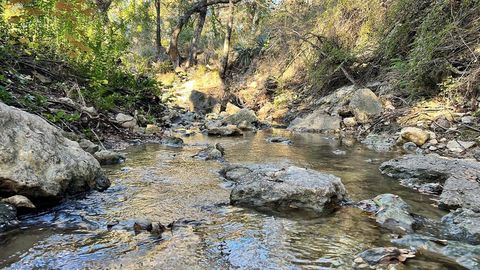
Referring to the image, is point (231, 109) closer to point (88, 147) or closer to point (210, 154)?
point (210, 154)

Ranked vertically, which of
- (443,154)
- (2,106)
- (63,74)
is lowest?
(443,154)

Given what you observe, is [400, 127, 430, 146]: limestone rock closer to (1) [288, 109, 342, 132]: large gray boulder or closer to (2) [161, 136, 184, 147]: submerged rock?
(1) [288, 109, 342, 132]: large gray boulder

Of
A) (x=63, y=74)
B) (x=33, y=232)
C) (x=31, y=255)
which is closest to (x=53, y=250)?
(x=31, y=255)

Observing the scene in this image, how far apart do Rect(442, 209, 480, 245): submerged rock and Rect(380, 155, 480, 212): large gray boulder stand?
1.06ft

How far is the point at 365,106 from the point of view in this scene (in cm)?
959

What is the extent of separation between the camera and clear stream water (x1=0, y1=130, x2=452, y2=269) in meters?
2.30

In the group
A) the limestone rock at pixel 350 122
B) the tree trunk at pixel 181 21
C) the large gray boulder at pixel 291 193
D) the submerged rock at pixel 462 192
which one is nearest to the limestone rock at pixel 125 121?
the large gray boulder at pixel 291 193

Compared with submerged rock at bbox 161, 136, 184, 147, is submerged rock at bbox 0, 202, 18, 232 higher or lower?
higher

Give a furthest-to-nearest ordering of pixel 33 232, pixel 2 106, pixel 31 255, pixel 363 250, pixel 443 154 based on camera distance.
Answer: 1. pixel 443 154
2. pixel 2 106
3. pixel 33 232
4. pixel 363 250
5. pixel 31 255

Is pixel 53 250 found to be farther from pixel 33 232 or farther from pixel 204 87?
pixel 204 87

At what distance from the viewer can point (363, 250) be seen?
98.2 inches

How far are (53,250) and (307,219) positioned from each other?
1716 millimetres

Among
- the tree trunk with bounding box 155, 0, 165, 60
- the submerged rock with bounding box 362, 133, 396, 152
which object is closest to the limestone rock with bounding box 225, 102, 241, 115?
the submerged rock with bounding box 362, 133, 396, 152

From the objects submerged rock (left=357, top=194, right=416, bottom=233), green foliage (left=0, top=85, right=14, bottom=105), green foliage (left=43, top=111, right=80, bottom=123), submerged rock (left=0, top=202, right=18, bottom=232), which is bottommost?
submerged rock (left=357, top=194, right=416, bottom=233)
